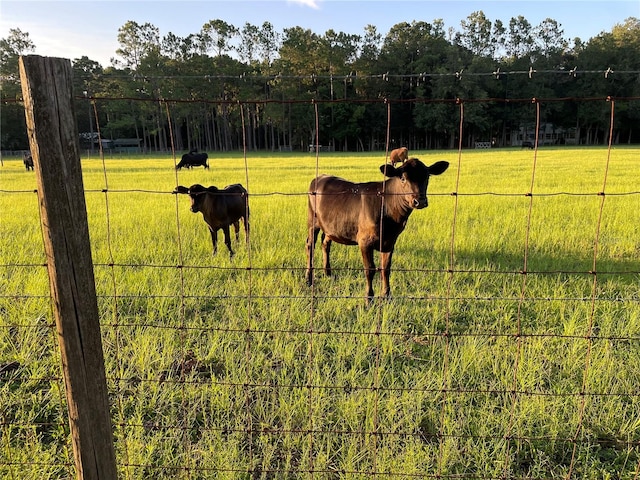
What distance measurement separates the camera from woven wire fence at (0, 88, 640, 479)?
2.54 m

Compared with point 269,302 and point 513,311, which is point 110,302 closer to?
point 269,302

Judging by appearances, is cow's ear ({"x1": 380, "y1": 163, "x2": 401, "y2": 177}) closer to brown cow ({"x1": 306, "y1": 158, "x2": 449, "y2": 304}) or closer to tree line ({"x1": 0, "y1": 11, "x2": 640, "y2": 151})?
brown cow ({"x1": 306, "y1": 158, "x2": 449, "y2": 304})

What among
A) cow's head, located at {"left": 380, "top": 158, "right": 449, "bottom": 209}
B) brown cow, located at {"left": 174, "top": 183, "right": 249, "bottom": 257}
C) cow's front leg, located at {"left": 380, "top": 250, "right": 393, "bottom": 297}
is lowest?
cow's front leg, located at {"left": 380, "top": 250, "right": 393, "bottom": 297}

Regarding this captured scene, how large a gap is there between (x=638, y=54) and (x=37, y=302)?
7569 cm

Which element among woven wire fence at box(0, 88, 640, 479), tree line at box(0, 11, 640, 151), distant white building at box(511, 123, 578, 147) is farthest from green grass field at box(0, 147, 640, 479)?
distant white building at box(511, 123, 578, 147)

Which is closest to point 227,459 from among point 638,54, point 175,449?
point 175,449

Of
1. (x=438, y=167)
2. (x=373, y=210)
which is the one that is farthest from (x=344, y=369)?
(x=438, y=167)

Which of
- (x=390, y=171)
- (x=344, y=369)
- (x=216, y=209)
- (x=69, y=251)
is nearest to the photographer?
(x=69, y=251)

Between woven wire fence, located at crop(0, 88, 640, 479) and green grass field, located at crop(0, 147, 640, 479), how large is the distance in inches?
0.6

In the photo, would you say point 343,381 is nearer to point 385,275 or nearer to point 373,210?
point 385,275

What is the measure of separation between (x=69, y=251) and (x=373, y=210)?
355 centimetres

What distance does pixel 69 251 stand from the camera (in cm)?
176

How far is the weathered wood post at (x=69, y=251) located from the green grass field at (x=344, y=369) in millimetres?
513

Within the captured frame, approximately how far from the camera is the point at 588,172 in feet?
55.0
